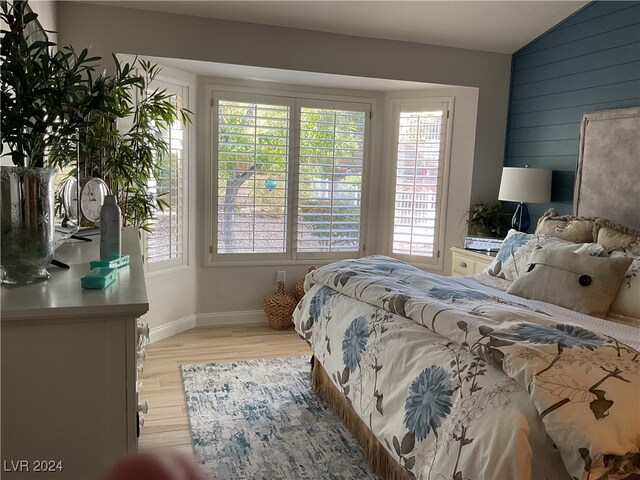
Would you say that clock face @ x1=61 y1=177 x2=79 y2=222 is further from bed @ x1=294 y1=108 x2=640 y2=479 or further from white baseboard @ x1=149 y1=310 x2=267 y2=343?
white baseboard @ x1=149 y1=310 x2=267 y2=343

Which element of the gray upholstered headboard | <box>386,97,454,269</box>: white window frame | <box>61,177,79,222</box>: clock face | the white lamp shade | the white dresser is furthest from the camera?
<box>386,97,454,269</box>: white window frame

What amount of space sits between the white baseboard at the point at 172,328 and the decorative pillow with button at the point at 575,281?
9.23 ft

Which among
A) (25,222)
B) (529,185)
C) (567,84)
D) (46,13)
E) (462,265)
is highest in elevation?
(46,13)

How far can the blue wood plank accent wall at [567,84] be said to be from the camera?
11.4 feet

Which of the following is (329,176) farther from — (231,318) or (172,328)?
(172,328)

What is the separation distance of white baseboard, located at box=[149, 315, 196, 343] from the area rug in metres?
0.63

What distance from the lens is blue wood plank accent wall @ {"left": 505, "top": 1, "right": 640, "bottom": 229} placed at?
3463 mm

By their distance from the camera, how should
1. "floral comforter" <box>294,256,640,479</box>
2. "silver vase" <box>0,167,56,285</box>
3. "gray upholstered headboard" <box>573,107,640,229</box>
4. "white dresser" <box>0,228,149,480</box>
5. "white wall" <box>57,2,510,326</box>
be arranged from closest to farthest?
"white dresser" <box>0,228,149,480</box>, "silver vase" <box>0,167,56,285</box>, "floral comforter" <box>294,256,640,479</box>, "gray upholstered headboard" <box>573,107,640,229</box>, "white wall" <box>57,2,510,326</box>

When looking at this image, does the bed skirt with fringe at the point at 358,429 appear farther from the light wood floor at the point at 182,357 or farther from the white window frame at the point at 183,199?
the white window frame at the point at 183,199

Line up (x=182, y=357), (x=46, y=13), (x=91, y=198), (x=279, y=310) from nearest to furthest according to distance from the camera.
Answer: (x=91, y=198)
(x=46, y=13)
(x=182, y=357)
(x=279, y=310)

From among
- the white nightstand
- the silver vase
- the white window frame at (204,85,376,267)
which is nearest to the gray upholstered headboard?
the white nightstand

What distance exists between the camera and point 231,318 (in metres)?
4.68

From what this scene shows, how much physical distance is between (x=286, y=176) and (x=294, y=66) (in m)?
1.03

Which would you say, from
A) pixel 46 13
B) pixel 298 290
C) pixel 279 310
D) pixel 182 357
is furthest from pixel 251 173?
pixel 46 13
